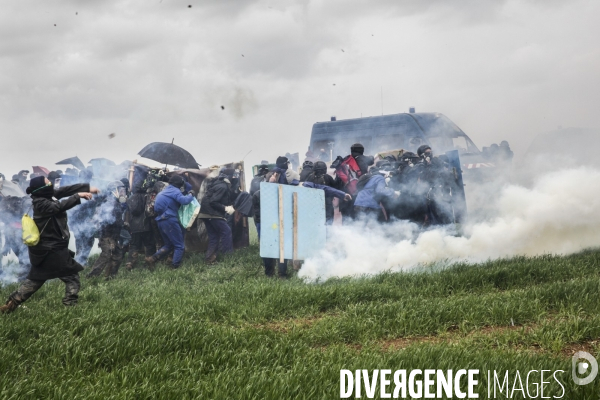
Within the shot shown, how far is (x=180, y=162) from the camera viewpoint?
12844 millimetres

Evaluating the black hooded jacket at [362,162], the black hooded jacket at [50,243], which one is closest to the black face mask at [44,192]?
the black hooded jacket at [50,243]

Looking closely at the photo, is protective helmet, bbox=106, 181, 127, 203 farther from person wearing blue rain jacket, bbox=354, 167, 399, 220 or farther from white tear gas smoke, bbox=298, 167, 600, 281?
person wearing blue rain jacket, bbox=354, 167, 399, 220

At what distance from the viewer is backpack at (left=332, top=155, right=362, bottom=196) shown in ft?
37.9

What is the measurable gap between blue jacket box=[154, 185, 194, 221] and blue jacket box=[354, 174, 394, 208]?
299 centimetres

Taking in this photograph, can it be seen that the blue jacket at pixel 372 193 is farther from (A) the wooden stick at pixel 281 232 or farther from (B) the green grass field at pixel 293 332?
(B) the green grass field at pixel 293 332

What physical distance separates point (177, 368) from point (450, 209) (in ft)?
24.4

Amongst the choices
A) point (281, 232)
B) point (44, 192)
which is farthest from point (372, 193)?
point (44, 192)

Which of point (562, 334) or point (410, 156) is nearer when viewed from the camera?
point (562, 334)

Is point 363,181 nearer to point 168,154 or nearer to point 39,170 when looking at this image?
point 168,154

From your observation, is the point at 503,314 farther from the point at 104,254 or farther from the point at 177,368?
the point at 104,254

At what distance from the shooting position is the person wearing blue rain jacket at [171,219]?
1107 centimetres

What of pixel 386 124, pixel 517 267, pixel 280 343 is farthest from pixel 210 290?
pixel 386 124

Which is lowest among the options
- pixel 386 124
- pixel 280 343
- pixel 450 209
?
pixel 280 343

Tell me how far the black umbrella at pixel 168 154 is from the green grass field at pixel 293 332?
4321mm
